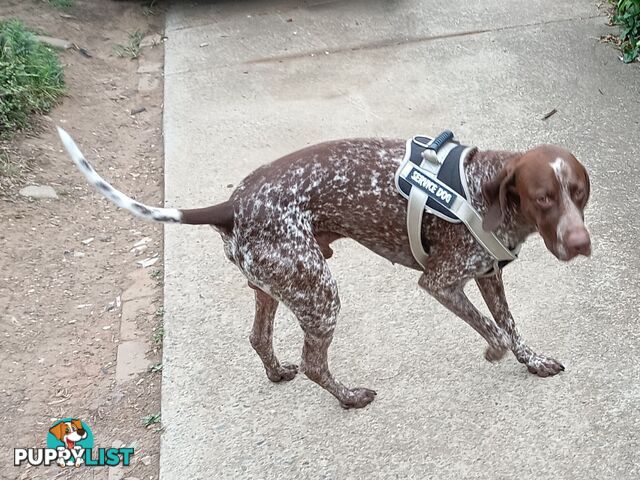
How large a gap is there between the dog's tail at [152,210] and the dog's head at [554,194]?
1.07 m

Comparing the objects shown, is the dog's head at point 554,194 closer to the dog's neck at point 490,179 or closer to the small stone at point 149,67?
the dog's neck at point 490,179

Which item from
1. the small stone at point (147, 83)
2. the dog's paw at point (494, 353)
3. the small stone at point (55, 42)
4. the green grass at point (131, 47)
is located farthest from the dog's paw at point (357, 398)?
the small stone at point (55, 42)

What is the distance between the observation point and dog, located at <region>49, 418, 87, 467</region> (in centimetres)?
336

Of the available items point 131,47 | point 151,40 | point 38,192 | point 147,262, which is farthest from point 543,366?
point 151,40

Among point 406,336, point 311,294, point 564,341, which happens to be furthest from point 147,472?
point 564,341

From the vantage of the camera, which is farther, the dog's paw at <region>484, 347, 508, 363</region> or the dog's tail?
the dog's paw at <region>484, 347, 508, 363</region>

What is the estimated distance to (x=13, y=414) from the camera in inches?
137

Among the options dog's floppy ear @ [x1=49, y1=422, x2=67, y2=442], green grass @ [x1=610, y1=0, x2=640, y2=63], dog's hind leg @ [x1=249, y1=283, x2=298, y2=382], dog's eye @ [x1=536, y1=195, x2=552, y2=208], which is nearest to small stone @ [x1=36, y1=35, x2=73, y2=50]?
dog's floppy ear @ [x1=49, y1=422, x2=67, y2=442]

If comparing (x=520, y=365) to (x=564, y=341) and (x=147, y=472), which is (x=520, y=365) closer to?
(x=564, y=341)

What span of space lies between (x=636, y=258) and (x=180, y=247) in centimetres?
254

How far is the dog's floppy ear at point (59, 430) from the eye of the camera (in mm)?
3387

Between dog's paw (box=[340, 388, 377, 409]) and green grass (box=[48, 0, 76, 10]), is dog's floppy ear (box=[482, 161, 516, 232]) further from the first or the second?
green grass (box=[48, 0, 76, 10])

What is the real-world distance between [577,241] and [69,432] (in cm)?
238

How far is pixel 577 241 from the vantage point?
2.47 metres
